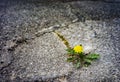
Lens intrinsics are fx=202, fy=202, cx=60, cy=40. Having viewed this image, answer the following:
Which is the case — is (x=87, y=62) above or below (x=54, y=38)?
below

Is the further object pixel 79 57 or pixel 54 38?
pixel 54 38

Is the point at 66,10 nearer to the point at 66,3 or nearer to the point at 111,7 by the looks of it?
the point at 66,3

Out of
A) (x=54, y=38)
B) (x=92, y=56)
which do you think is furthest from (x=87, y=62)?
(x=54, y=38)

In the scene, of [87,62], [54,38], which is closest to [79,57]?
[87,62]

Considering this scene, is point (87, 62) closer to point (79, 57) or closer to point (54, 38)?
point (79, 57)

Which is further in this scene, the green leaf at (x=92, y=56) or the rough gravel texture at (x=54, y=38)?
the green leaf at (x=92, y=56)

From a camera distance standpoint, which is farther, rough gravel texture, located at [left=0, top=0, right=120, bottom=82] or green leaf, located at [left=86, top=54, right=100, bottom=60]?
green leaf, located at [left=86, top=54, right=100, bottom=60]

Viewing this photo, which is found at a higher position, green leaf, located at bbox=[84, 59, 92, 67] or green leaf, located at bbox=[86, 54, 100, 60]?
green leaf, located at bbox=[86, 54, 100, 60]

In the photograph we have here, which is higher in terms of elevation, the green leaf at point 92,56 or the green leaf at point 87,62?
the green leaf at point 92,56

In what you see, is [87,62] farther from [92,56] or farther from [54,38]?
[54,38]
